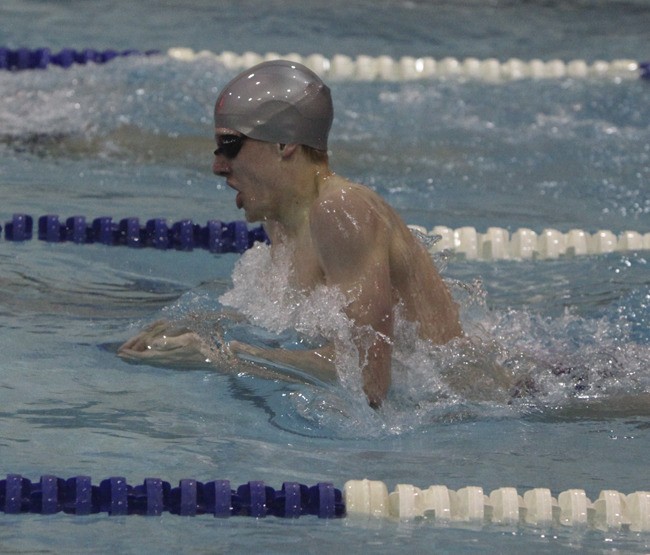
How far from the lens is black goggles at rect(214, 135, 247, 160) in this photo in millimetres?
2930

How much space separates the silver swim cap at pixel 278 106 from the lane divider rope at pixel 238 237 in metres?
1.32

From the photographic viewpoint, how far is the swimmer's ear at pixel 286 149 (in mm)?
2896

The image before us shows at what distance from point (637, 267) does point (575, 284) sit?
27 centimetres

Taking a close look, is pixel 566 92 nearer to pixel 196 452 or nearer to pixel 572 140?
pixel 572 140

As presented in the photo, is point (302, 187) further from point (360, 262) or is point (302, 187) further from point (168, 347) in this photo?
point (168, 347)

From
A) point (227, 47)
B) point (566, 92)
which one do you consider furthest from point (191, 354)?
point (227, 47)

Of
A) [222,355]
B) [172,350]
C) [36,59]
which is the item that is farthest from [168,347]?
[36,59]

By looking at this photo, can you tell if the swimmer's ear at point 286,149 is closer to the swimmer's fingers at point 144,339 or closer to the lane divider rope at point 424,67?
the swimmer's fingers at point 144,339

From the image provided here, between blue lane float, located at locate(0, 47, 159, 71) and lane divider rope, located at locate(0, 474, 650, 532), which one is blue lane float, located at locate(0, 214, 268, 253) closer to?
lane divider rope, located at locate(0, 474, 650, 532)

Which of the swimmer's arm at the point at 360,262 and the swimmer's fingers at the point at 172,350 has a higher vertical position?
the swimmer's arm at the point at 360,262

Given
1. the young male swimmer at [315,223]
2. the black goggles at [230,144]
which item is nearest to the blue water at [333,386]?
the young male swimmer at [315,223]

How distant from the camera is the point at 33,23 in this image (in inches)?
320

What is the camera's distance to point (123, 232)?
4414 millimetres

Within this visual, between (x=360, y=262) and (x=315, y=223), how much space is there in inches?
5.2
